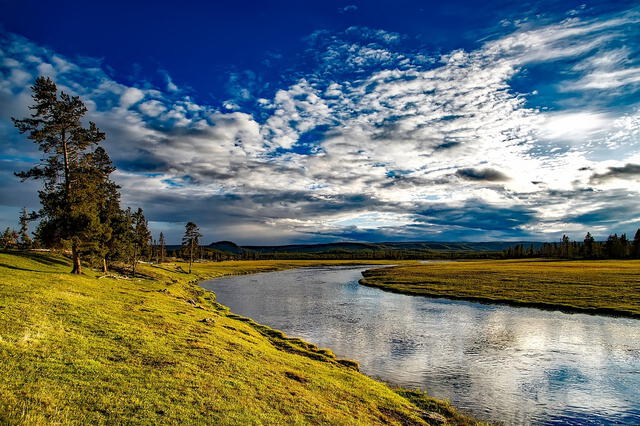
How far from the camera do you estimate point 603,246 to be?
183m

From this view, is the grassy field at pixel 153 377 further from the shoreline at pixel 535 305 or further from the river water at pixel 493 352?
the shoreline at pixel 535 305

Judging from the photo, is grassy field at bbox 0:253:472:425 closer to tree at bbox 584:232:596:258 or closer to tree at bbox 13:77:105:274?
tree at bbox 13:77:105:274

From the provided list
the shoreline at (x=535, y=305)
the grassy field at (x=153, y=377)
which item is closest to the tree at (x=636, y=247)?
the shoreline at (x=535, y=305)

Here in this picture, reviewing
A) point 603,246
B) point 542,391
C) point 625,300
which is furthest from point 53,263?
point 603,246

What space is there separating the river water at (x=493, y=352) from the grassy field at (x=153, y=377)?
13.4ft

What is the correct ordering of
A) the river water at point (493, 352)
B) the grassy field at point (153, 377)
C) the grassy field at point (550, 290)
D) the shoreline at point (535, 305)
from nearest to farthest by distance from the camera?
the grassy field at point (153, 377) < the river water at point (493, 352) < the shoreline at point (535, 305) < the grassy field at point (550, 290)

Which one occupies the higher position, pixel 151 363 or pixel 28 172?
pixel 28 172

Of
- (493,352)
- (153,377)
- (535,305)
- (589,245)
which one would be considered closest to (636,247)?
(589,245)

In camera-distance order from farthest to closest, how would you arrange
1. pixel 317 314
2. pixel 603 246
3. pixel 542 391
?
pixel 603 246
pixel 317 314
pixel 542 391

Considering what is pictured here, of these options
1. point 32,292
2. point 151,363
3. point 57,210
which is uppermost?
point 57,210

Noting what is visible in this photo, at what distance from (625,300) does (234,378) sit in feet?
215

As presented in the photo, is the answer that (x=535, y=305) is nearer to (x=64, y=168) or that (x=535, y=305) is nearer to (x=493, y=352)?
(x=493, y=352)

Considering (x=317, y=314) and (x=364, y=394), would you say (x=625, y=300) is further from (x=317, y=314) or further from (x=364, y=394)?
(x=364, y=394)

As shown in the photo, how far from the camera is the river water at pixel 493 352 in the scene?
871 inches
